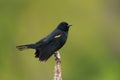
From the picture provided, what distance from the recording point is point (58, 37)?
1173 centimetres

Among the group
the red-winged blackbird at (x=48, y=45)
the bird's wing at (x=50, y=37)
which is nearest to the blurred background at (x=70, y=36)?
the bird's wing at (x=50, y=37)

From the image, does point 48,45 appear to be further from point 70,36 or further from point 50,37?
point 70,36

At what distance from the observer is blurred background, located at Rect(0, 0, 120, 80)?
26.5m

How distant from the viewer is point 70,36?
2756cm

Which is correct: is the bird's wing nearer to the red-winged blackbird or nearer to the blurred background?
the red-winged blackbird

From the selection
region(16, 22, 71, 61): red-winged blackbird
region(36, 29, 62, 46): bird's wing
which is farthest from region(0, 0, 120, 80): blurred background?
region(16, 22, 71, 61): red-winged blackbird

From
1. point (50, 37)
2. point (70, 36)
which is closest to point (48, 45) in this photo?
point (50, 37)

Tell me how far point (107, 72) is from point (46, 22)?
2830mm

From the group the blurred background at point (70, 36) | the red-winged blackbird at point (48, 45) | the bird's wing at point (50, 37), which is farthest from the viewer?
the blurred background at point (70, 36)

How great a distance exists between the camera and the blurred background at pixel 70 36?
26516mm

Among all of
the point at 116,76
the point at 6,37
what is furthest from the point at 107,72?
the point at 6,37

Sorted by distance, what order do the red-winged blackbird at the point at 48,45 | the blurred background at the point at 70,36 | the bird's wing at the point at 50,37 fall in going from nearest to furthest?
the red-winged blackbird at the point at 48,45 < the bird's wing at the point at 50,37 < the blurred background at the point at 70,36

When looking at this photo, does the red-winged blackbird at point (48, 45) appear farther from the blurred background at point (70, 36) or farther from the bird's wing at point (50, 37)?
the blurred background at point (70, 36)

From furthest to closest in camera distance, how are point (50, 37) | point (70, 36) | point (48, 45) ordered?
1. point (70, 36)
2. point (50, 37)
3. point (48, 45)
